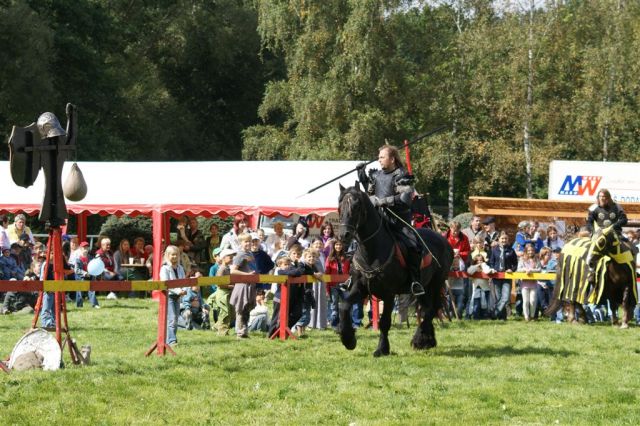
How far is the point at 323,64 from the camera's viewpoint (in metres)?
48.5

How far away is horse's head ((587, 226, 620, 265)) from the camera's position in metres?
18.2

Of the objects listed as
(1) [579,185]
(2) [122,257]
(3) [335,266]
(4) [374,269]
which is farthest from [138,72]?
(4) [374,269]

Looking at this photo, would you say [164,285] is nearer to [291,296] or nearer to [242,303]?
[242,303]

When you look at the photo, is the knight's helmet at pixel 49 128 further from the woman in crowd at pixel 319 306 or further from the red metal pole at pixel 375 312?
the red metal pole at pixel 375 312

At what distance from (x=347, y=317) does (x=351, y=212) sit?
58.6 inches

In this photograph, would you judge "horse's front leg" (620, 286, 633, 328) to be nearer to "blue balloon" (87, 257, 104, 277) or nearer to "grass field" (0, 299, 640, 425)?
"grass field" (0, 299, 640, 425)

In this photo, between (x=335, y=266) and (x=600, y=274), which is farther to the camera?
(x=335, y=266)

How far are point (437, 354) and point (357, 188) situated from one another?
96.5 inches

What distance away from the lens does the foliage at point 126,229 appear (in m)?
31.3

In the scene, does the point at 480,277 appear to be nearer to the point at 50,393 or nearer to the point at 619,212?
the point at 619,212

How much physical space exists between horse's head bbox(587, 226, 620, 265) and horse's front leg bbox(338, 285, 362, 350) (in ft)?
21.3

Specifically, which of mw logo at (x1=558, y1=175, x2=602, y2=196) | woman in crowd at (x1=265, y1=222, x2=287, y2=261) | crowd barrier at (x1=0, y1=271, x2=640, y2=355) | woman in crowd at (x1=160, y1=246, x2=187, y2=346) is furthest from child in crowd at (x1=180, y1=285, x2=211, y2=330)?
mw logo at (x1=558, y1=175, x2=602, y2=196)

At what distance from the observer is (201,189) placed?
25.4 meters

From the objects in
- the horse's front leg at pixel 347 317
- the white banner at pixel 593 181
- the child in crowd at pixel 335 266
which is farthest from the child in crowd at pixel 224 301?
the white banner at pixel 593 181
